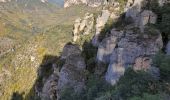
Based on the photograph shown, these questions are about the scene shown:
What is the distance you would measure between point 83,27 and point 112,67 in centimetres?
6944

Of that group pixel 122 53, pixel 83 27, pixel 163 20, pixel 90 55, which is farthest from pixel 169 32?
pixel 83 27

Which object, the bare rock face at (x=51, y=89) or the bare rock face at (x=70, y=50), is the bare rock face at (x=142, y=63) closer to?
the bare rock face at (x=51, y=89)

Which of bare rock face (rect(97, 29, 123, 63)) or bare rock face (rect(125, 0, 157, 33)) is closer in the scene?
bare rock face (rect(125, 0, 157, 33))

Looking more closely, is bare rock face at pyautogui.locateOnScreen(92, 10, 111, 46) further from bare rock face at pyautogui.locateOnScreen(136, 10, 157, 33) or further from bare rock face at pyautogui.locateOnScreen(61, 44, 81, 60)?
bare rock face at pyautogui.locateOnScreen(136, 10, 157, 33)

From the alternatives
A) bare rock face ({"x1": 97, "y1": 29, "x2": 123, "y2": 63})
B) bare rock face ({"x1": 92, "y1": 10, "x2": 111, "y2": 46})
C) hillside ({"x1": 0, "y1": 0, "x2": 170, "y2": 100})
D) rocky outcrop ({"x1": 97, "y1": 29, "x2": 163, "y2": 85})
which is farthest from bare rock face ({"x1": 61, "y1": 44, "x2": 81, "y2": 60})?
rocky outcrop ({"x1": 97, "y1": 29, "x2": 163, "y2": 85})

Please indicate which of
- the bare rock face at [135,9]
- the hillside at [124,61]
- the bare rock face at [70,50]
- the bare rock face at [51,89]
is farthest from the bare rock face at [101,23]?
the bare rock face at [135,9]

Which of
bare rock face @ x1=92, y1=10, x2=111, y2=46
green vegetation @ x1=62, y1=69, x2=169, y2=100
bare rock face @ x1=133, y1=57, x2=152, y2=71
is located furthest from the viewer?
bare rock face @ x1=92, y1=10, x2=111, y2=46

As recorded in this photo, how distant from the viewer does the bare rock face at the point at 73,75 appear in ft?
186

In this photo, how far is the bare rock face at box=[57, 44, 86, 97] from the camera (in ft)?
186

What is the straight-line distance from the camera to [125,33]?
48719 mm

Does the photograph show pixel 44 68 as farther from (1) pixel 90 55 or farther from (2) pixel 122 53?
(2) pixel 122 53

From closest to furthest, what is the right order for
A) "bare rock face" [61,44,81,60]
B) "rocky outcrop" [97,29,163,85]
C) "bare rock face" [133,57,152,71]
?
1. "bare rock face" [133,57,152,71]
2. "rocky outcrop" [97,29,163,85]
3. "bare rock face" [61,44,81,60]

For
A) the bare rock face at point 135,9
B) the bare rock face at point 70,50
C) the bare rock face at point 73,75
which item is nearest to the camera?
the bare rock face at point 73,75

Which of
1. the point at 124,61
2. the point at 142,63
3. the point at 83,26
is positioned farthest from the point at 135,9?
the point at 83,26
